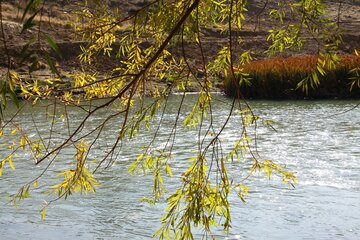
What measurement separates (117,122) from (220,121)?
1.30 m

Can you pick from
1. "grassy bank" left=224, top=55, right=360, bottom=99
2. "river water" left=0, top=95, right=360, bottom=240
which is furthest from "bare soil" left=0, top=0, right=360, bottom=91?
"river water" left=0, top=95, right=360, bottom=240

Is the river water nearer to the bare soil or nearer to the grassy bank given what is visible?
the grassy bank

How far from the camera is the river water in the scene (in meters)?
4.21

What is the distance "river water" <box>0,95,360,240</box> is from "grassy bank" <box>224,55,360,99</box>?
4487 millimetres

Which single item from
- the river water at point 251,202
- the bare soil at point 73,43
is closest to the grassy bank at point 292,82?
the bare soil at point 73,43

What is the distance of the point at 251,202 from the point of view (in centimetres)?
476

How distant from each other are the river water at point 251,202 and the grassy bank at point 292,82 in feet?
14.7

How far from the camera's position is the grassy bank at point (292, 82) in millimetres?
11914

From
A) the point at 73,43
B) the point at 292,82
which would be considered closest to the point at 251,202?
the point at 292,82

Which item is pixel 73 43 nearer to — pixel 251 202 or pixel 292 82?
pixel 292 82

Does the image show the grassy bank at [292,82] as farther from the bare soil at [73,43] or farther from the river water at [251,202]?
the river water at [251,202]

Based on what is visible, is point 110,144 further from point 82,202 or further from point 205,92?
point 205,92

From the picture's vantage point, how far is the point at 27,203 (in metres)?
4.95

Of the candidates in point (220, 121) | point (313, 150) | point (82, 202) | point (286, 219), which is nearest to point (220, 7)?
point (286, 219)
